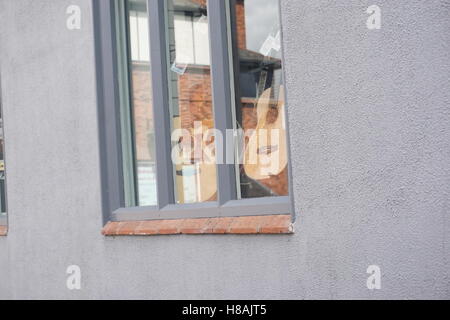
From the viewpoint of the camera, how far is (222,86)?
5.59m

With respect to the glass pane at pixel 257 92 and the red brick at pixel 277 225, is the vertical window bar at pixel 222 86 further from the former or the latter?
the red brick at pixel 277 225

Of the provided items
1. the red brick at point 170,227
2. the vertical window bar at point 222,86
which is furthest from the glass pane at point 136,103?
the vertical window bar at point 222,86

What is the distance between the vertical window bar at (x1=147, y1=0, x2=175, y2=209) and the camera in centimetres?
622

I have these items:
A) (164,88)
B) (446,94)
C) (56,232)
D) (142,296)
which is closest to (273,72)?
(164,88)

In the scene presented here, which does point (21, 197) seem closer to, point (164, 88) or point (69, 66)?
point (69, 66)

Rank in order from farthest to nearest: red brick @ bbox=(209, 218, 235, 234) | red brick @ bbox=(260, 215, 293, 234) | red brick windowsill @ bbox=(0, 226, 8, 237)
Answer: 1. red brick windowsill @ bbox=(0, 226, 8, 237)
2. red brick @ bbox=(209, 218, 235, 234)
3. red brick @ bbox=(260, 215, 293, 234)

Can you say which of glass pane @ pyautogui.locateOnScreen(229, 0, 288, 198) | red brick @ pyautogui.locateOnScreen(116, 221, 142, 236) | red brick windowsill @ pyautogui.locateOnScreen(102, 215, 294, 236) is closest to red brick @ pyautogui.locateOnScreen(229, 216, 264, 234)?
red brick windowsill @ pyautogui.locateOnScreen(102, 215, 294, 236)

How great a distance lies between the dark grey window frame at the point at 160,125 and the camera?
5.55 meters

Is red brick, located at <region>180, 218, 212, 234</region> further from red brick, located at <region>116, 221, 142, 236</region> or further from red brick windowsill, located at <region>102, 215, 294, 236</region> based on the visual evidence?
red brick, located at <region>116, 221, 142, 236</region>

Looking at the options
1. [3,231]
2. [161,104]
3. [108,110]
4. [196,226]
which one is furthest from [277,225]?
[3,231]

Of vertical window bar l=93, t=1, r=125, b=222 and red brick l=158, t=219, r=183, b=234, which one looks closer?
red brick l=158, t=219, r=183, b=234

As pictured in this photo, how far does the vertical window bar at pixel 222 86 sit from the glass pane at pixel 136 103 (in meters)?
1.07

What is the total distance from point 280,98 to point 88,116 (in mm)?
2195

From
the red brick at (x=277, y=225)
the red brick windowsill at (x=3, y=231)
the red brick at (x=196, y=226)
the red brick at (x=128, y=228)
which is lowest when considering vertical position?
the red brick windowsill at (x=3, y=231)
